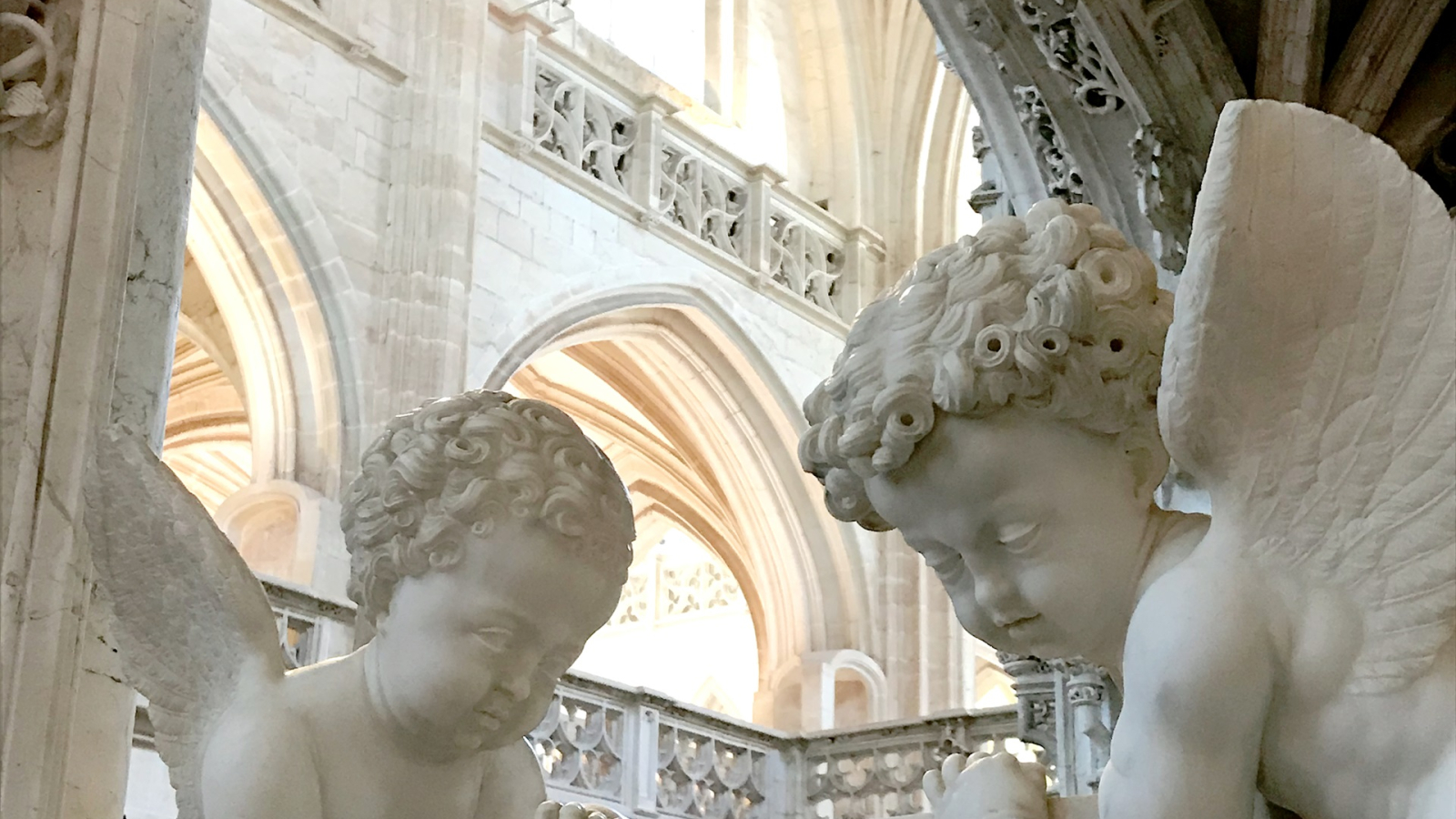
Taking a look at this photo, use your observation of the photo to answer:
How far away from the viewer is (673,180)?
12.4 m

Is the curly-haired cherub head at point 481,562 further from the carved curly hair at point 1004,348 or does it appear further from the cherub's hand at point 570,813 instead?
the carved curly hair at point 1004,348

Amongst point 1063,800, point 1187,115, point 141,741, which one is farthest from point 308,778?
point 141,741

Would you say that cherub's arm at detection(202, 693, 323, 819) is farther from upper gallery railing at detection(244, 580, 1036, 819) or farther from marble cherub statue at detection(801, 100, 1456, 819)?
upper gallery railing at detection(244, 580, 1036, 819)

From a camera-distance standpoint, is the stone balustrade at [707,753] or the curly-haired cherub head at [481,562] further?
the stone balustrade at [707,753]

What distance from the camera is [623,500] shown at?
1771mm

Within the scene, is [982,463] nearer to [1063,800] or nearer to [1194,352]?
[1194,352]

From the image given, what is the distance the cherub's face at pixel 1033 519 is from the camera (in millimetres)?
1361

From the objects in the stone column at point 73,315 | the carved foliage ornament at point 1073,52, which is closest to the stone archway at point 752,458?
the carved foliage ornament at point 1073,52

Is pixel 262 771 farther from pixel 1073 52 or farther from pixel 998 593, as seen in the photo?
pixel 1073 52

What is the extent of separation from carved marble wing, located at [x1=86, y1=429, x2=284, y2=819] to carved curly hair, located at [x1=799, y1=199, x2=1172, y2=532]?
0.70m

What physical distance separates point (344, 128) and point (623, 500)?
8684 mm

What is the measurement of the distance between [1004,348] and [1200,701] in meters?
0.30

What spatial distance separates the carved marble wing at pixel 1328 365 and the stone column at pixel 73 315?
142 cm

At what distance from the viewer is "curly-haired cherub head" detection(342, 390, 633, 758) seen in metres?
1.69
